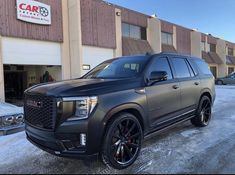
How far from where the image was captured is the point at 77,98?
12.0 feet

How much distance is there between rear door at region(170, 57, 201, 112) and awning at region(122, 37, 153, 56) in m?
14.6

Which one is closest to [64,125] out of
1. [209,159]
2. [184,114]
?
[209,159]

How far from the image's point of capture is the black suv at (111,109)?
3646mm

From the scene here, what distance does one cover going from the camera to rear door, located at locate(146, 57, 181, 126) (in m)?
4.70

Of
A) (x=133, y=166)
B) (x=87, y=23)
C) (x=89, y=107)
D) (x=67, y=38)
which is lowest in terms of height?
(x=133, y=166)

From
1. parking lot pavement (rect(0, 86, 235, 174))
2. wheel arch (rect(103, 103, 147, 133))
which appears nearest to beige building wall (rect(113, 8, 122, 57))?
parking lot pavement (rect(0, 86, 235, 174))

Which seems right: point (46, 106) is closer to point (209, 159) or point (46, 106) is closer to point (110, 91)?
point (110, 91)

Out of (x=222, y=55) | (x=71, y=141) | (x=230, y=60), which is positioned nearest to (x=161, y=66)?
(x=71, y=141)

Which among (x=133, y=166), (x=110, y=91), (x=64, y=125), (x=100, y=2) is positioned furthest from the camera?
(x=100, y=2)

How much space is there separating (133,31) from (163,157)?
19.9m

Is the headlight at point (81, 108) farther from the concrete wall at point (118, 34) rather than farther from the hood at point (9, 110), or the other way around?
the concrete wall at point (118, 34)

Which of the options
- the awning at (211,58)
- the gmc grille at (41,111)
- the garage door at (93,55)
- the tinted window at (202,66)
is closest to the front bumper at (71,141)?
the gmc grille at (41,111)

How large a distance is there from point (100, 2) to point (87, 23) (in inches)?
87.4

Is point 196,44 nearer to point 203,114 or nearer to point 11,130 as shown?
point 203,114
